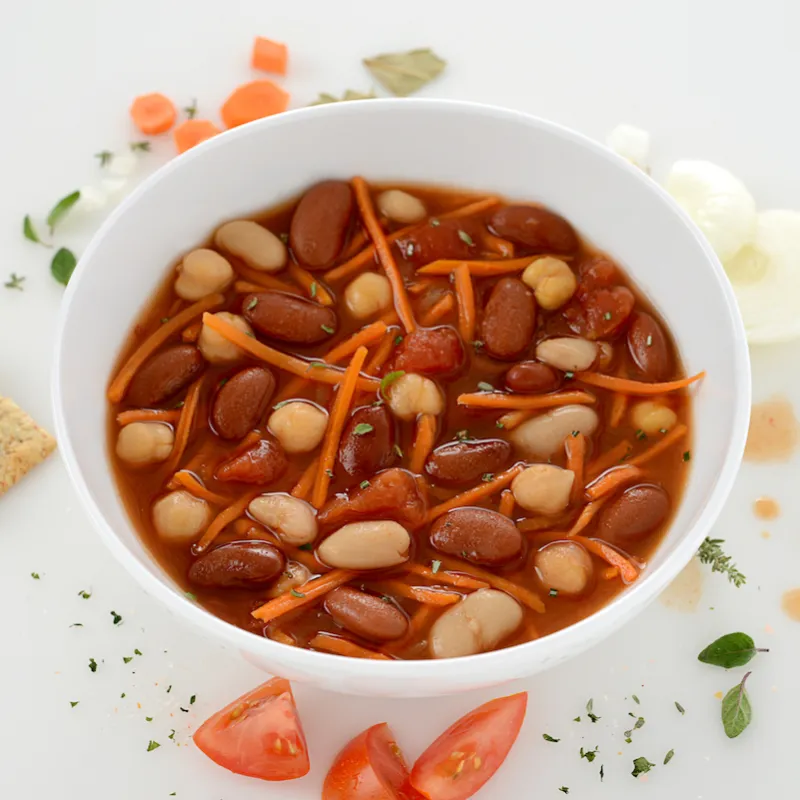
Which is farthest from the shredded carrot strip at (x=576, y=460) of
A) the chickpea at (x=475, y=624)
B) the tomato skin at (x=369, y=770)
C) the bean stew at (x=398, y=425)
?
the tomato skin at (x=369, y=770)

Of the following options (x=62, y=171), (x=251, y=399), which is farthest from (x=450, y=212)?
(x=62, y=171)

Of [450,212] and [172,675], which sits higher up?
[450,212]

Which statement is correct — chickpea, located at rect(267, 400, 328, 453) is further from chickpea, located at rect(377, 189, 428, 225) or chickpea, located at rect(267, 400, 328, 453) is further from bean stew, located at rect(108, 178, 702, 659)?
chickpea, located at rect(377, 189, 428, 225)

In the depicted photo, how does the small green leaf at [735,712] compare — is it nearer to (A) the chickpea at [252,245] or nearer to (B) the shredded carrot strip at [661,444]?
(B) the shredded carrot strip at [661,444]

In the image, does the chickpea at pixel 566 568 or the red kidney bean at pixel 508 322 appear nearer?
the chickpea at pixel 566 568

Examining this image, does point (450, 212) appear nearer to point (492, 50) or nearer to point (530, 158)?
point (530, 158)
